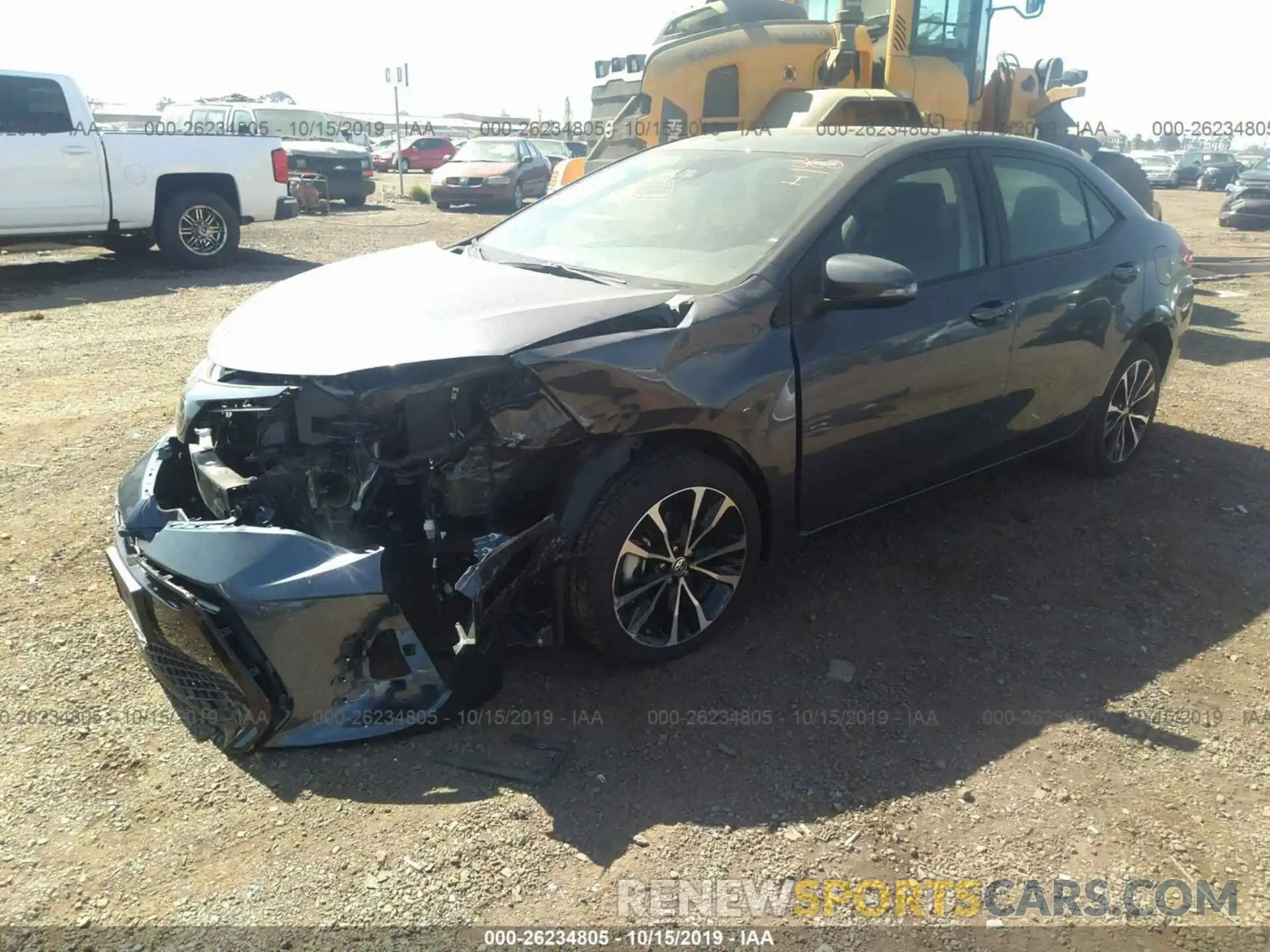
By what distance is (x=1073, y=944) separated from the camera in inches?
89.6

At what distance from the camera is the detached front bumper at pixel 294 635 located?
2545 mm

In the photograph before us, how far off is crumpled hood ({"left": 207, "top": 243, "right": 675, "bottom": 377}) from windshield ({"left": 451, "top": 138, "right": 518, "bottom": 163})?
Result: 59.7 ft

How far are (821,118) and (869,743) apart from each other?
277 inches

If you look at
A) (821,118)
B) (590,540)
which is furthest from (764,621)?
(821,118)

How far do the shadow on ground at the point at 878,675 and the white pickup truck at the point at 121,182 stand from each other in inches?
376

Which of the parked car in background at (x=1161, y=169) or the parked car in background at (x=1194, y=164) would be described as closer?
the parked car in background at (x=1194, y=164)

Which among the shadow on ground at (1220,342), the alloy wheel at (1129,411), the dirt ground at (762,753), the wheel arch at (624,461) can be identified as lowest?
the dirt ground at (762,753)

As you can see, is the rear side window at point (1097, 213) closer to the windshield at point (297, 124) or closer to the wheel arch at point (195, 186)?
the wheel arch at point (195, 186)

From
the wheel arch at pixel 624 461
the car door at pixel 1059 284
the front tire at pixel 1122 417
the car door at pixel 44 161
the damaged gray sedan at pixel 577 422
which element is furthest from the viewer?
the car door at pixel 44 161

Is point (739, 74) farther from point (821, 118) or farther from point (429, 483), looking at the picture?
point (429, 483)

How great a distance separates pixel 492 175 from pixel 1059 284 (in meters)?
17.4

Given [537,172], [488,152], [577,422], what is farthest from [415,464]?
[488,152]

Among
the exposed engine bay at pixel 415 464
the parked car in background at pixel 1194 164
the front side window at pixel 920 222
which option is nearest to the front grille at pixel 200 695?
the exposed engine bay at pixel 415 464

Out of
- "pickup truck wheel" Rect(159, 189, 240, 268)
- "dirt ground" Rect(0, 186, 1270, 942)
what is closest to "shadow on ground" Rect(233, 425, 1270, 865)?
"dirt ground" Rect(0, 186, 1270, 942)
